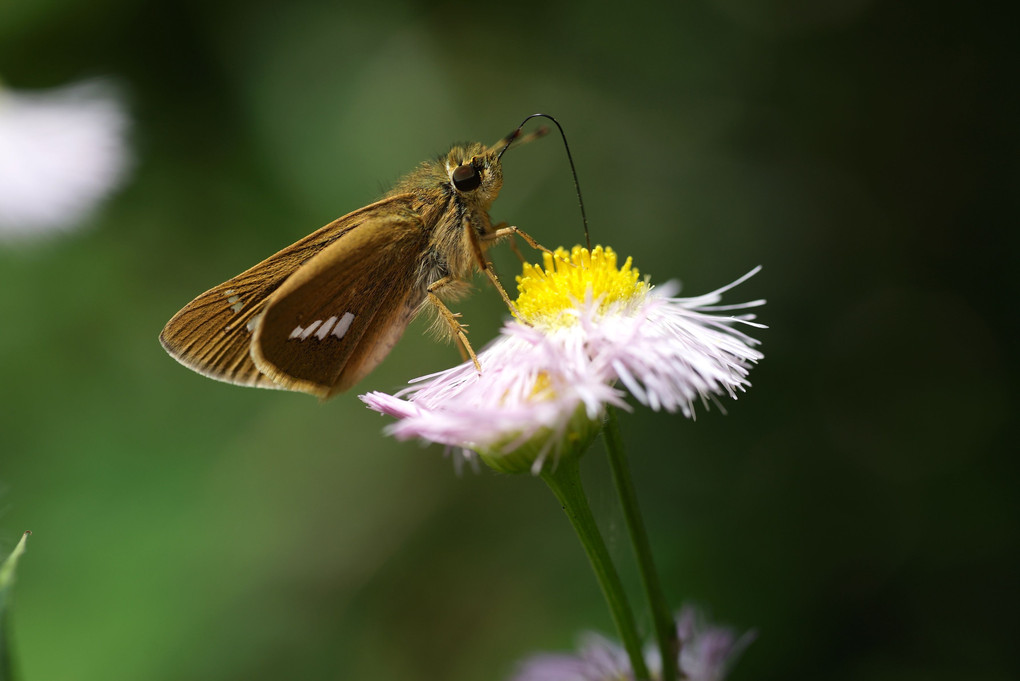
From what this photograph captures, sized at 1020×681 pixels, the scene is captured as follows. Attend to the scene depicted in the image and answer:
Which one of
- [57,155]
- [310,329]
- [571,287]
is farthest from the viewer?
[57,155]

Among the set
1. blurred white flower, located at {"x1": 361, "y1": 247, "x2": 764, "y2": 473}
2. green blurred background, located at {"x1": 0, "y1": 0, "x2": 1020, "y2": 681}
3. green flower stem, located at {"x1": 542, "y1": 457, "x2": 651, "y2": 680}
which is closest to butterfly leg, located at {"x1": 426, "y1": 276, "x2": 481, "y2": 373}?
blurred white flower, located at {"x1": 361, "y1": 247, "x2": 764, "y2": 473}

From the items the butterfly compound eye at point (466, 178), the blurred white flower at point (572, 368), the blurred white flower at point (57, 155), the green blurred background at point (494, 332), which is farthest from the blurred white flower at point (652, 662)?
the blurred white flower at point (57, 155)

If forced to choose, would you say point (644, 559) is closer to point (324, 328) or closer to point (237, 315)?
point (324, 328)

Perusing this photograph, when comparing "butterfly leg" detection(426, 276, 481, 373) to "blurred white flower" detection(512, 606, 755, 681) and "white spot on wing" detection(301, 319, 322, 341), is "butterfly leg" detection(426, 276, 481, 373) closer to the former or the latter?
"white spot on wing" detection(301, 319, 322, 341)

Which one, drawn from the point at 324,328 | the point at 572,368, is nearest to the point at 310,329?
the point at 324,328

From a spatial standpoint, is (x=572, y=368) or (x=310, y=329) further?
(x=310, y=329)

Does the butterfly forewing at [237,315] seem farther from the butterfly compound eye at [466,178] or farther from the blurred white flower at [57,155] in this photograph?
the blurred white flower at [57,155]

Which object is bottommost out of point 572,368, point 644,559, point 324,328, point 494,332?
point 644,559

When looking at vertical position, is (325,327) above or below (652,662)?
above
